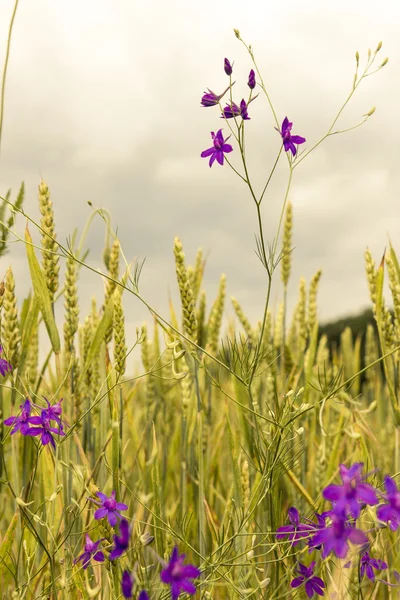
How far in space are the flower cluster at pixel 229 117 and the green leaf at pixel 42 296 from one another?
1.69 ft

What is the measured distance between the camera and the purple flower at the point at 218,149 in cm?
133

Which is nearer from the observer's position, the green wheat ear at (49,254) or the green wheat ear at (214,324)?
the green wheat ear at (49,254)

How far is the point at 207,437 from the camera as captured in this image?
2152mm

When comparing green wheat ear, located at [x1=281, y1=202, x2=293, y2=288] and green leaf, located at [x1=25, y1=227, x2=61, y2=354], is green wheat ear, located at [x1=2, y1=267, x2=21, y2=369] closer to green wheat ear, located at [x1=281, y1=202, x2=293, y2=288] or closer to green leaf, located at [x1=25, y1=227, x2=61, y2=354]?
green leaf, located at [x1=25, y1=227, x2=61, y2=354]

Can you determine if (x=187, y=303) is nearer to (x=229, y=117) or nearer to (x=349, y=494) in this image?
(x=229, y=117)

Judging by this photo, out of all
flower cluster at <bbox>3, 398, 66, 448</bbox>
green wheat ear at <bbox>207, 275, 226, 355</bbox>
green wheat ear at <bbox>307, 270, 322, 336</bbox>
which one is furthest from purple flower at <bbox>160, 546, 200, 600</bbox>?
green wheat ear at <bbox>307, 270, 322, 336</bbox>

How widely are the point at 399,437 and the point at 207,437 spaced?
0.65 metres

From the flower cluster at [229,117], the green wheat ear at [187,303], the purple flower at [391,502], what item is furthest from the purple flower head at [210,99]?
the purple flower at [391,502]

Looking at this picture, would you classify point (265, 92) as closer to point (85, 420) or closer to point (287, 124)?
point (287, 124)

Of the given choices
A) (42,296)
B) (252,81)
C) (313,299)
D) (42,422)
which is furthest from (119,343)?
(313,299)

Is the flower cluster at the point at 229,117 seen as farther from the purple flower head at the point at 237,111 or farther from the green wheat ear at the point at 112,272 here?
the green wheat ear at the point at 112,272

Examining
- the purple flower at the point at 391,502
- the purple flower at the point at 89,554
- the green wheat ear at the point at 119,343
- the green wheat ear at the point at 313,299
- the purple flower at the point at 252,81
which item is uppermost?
the purple flower at the point at 252,81

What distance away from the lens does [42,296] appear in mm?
1538

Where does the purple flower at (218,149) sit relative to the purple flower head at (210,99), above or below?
below
